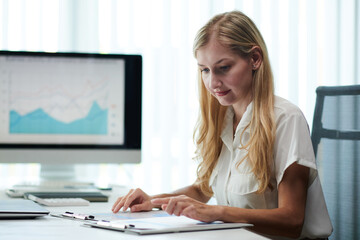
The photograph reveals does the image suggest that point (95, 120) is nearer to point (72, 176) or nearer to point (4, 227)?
point (72, 176)

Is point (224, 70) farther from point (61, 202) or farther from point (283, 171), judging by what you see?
point (61, 202)

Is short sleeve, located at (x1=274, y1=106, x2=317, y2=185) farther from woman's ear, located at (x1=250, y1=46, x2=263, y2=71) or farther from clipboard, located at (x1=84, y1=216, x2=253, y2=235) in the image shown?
clipboard, located at (x1=84, y1=216, x2=253, y2=235)

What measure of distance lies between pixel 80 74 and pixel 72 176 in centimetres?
55

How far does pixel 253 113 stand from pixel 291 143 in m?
0.15

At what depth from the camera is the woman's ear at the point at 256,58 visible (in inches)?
53.5

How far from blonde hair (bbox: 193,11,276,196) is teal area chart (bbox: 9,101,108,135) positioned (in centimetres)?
43

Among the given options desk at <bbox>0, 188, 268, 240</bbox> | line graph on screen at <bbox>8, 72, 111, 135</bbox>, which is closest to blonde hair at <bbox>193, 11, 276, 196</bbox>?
desk at <bbox>0, 188, 268, 240</bbox>

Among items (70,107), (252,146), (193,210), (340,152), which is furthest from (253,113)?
(70,107)

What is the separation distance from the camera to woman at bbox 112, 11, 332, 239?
1.20 m

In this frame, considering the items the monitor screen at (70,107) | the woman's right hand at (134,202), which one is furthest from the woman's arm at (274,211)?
the monitor screen at (70,107)

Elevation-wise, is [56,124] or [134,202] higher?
[56,124]

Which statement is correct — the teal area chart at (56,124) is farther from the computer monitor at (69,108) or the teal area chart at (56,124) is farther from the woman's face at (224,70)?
the woman's face at (224,70)

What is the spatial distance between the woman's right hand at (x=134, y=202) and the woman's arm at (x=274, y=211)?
146 mm

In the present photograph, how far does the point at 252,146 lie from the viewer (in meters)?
1.28
